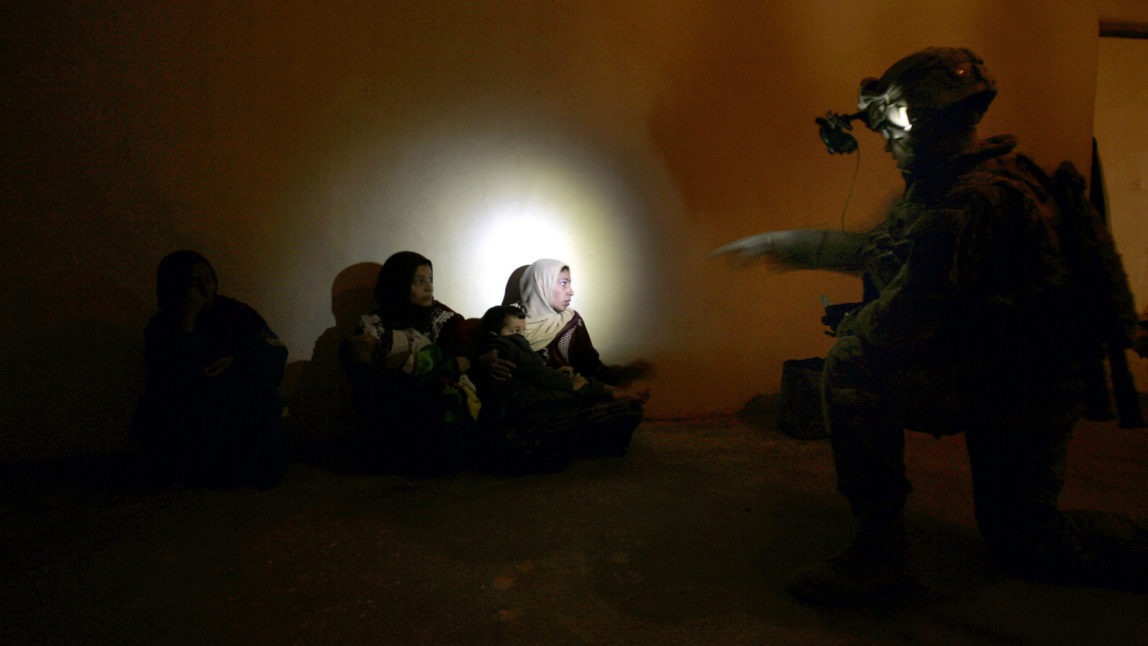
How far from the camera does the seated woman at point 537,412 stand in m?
3.37

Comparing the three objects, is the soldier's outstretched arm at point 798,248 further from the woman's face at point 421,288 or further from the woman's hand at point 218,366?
the woman's hand at point 218,366

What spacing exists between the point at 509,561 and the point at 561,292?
6.71 ft

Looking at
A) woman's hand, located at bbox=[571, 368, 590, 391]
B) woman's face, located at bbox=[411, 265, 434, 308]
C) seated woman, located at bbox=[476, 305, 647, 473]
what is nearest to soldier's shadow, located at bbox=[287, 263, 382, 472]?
woman's face, located at bbox=[411, 265, 434, 308]

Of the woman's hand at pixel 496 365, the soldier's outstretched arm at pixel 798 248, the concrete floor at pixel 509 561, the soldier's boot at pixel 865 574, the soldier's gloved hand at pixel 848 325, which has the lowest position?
the concrete floor at pixel 509 561

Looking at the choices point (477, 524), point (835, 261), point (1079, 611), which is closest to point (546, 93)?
point (835, 261)

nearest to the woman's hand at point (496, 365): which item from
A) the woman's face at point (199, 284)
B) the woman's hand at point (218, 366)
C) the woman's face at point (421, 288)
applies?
the woman's face at point (421, 288)

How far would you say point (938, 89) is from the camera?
196cm

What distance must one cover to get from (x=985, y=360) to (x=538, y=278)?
8.71 ft

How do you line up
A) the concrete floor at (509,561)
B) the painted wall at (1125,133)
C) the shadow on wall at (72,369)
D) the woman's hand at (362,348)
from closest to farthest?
the concrete floor at (509,561), the woman's hand at (362,348), the shadow on wall at (72,369), the painted wall at (1125,133)

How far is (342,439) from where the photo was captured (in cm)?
404

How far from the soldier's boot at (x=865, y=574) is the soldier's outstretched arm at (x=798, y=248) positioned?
9.36ft

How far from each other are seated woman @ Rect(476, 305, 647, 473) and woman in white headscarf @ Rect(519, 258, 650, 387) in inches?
9.9

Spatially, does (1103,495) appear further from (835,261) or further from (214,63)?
(214,63)

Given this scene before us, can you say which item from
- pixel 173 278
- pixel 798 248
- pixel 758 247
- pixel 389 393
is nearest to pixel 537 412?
pixel 389 393
